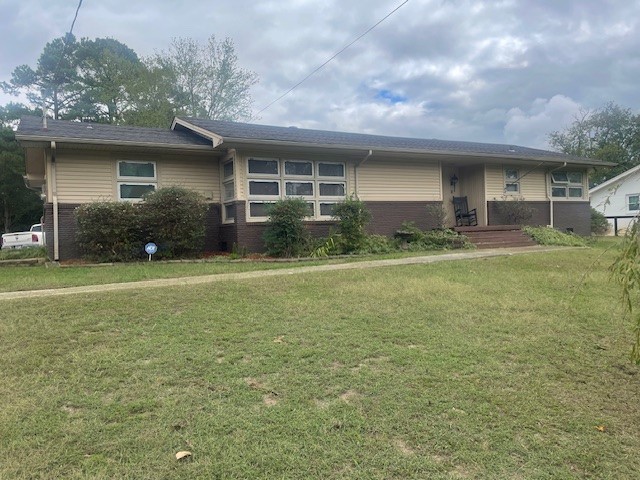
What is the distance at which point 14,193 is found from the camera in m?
32.1

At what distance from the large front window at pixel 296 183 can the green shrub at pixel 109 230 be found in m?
2.99

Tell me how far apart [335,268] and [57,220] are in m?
7.13

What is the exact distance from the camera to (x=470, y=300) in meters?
5.64

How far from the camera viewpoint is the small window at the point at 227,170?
12.0m

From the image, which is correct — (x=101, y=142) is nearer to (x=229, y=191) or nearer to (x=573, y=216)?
(x=229, y=191)

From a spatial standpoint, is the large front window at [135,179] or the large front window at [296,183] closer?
the large front window at [135,179]

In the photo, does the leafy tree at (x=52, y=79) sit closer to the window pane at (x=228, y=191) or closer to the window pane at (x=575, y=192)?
the window pane at (x=228, y=191)

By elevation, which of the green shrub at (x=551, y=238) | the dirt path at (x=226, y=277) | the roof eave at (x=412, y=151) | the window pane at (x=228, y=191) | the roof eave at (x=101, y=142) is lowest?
the dirt path at (x=226, y=277)

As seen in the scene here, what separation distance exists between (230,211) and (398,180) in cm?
559

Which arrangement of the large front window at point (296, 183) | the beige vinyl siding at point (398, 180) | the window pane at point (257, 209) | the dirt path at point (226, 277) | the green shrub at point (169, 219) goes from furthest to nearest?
the beige vinyl siding at point (398, 180) < the large front window at point (296, 183) < the window pane at point (257, 209) < the green shrub at point (169, 219) < the dirt path at point (226, 277)

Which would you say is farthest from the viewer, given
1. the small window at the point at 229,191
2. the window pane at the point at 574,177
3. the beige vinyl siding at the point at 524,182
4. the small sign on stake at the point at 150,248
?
the window pane at the point at 574,177

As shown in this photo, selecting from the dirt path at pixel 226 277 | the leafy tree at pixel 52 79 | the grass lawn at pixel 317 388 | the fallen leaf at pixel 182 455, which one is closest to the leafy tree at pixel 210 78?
the leafy tree at pixel 52 79

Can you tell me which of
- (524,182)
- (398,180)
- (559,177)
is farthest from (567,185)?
(398,180)

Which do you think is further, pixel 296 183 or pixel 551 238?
pixel 551 238
